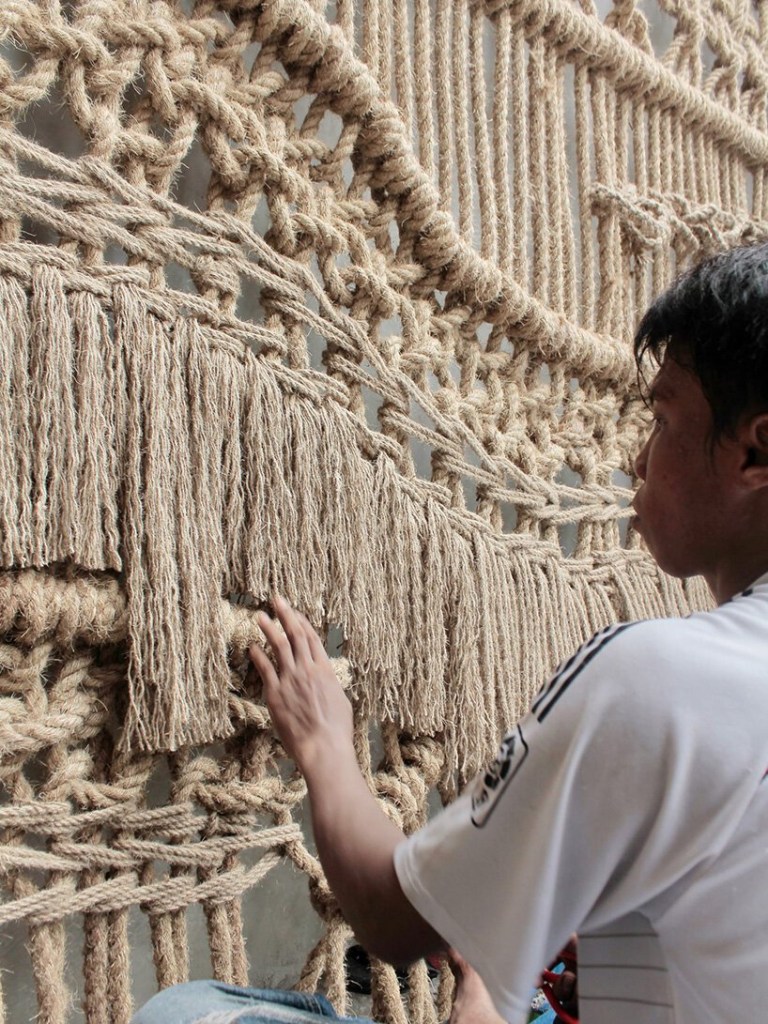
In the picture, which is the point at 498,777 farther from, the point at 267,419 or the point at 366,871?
the point at 267,419

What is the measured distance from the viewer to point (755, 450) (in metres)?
0.51

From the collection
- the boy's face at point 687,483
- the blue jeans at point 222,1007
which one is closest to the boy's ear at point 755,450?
the boy's face at point 687,483

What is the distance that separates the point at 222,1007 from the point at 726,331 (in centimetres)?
51

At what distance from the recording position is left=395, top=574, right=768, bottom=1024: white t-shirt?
1.36 ft

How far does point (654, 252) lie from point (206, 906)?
910 mm

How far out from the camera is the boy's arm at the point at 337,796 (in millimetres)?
494

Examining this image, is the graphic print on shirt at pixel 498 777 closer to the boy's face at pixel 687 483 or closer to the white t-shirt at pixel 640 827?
the white t-shirt at pixel 640 827

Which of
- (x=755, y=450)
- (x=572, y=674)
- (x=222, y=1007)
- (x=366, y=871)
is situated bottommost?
(x=222, y=1007)

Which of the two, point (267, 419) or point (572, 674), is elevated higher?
point (267, 419)

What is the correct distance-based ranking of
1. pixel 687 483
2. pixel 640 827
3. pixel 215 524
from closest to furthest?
1. pixel 640 827
2. pixel 687 483
3. pixel 215 524

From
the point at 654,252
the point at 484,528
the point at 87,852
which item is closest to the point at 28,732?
the point at 87,852

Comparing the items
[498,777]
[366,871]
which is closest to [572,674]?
[498,777]

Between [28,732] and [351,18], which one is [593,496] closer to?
[351,18]

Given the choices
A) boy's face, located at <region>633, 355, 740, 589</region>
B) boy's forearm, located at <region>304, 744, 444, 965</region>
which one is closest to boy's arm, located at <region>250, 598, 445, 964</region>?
boy's forearm, located at <region>304, 744, 444, 965</region>
